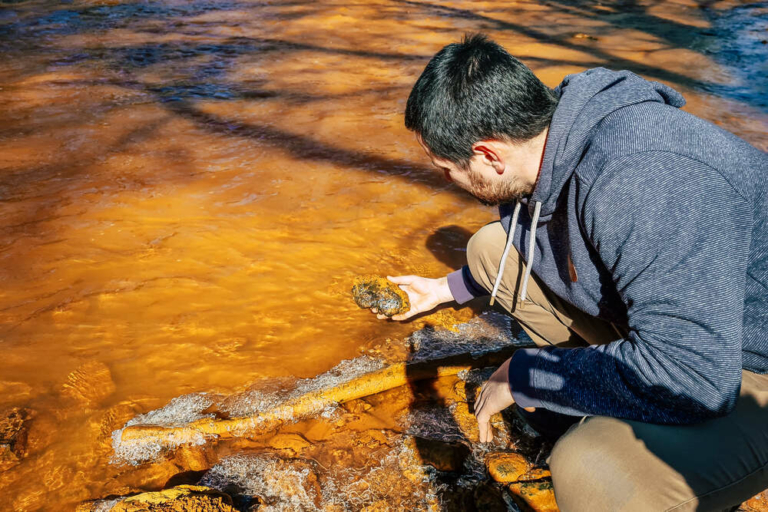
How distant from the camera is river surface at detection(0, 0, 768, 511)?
2260 mm

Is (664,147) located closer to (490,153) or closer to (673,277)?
(673,277)

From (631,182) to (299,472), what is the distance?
4.47 feet

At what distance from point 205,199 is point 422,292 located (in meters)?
1.61

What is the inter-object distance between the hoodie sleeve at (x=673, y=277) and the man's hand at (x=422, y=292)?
1.11m

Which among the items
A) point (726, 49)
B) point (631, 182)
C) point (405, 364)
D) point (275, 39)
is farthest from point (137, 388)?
point (726, 49)

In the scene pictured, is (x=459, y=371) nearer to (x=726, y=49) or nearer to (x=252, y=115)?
(x=252, y=115)

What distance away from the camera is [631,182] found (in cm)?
132

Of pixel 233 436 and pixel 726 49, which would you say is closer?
pixel 233 436

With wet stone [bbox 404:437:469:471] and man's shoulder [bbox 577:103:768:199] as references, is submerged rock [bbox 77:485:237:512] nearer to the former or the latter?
wet stone [bbox 404:437:469:471]

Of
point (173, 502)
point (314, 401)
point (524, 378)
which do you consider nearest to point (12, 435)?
point (173, 502)

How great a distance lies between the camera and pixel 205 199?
11.3 feet

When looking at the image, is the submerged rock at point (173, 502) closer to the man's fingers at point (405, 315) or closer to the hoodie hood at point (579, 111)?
the man's fingers at point (405, 315)

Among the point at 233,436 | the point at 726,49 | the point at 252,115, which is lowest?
the point at 233,436

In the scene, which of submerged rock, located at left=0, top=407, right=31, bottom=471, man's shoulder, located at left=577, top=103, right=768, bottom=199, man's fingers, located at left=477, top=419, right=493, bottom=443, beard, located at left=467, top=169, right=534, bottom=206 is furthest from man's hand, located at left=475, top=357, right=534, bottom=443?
submerged rock, located at left=0, top=407, right=31, bottom=471
